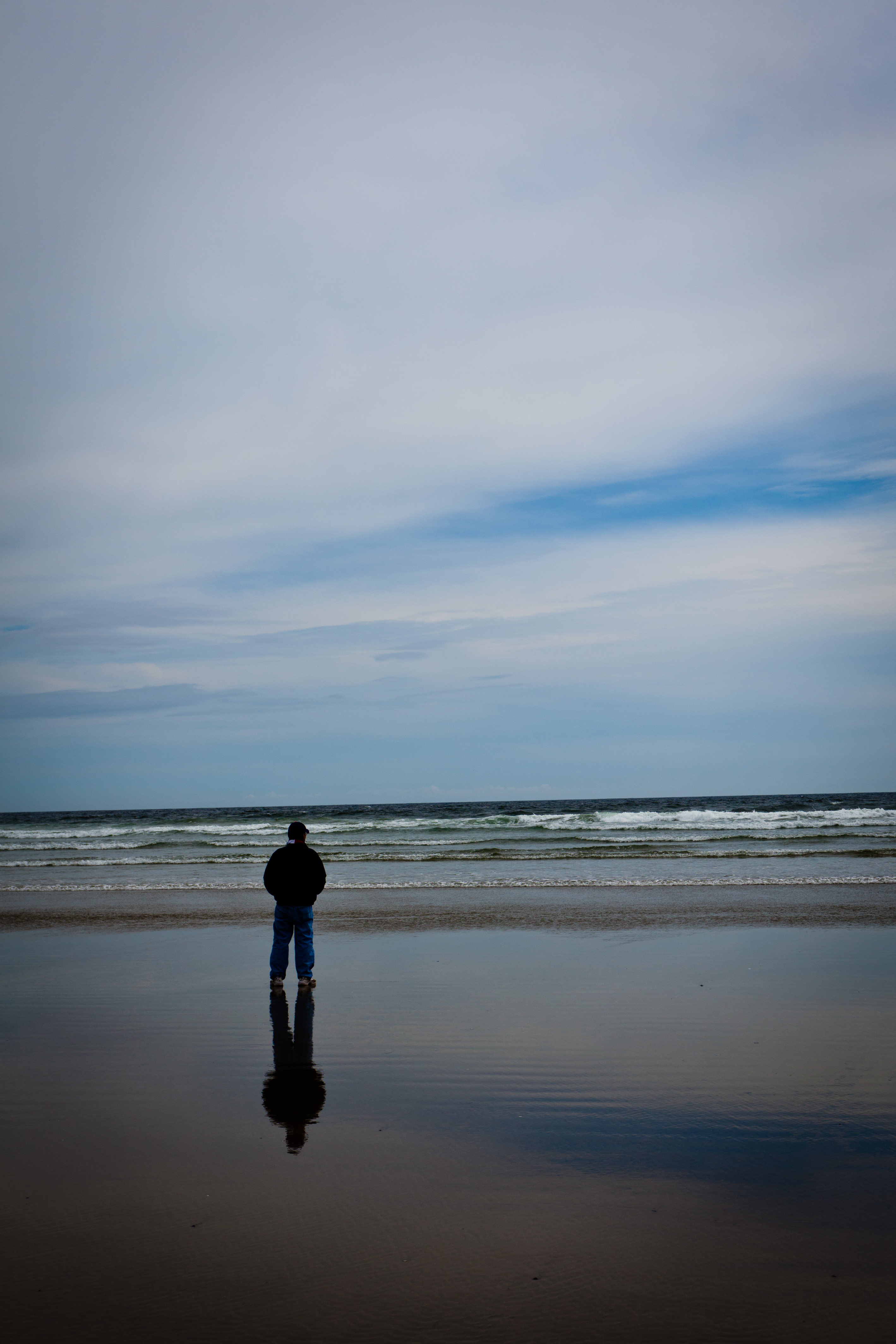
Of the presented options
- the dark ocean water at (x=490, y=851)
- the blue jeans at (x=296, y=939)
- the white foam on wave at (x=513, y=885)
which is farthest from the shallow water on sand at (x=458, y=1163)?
the dark ocean water at (x=490, y=851)

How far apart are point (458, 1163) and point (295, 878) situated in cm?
465

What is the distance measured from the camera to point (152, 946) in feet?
36.4

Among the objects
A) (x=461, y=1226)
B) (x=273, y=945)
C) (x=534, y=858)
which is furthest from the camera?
(x=534, y=858)

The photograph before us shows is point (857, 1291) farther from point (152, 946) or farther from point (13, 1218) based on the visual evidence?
point (152, 946)

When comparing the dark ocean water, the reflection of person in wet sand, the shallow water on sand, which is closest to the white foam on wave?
the dark ocean water

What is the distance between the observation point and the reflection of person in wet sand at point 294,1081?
4.76 metres

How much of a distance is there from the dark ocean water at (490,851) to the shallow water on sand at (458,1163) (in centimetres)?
1102

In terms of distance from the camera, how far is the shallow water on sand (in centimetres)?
304

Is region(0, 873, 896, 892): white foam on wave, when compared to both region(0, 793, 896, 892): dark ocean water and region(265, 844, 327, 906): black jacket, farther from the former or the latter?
region(265, 844, 327, 906): black jacket

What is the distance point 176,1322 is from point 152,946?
8710mm

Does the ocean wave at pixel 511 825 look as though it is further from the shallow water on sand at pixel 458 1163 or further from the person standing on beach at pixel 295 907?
the shallow water on sand at pixel 458 1163

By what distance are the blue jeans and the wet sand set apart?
3.59 metres

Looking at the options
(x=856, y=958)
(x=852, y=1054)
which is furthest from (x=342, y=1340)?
(x=856, y=958)

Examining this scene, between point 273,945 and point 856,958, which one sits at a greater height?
point 273,945
